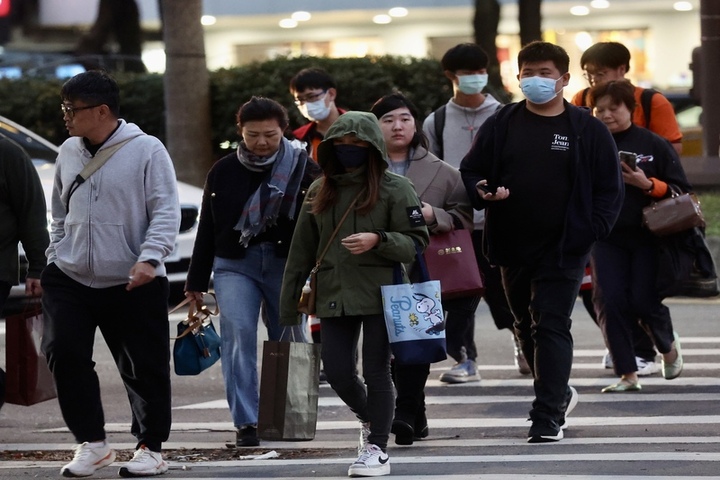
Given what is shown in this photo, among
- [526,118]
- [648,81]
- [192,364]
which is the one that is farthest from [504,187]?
[648,81]

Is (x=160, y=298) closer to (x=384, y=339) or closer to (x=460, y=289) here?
(x=384, y=339)

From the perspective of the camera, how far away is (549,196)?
7.29 metres

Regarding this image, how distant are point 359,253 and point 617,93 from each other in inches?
104

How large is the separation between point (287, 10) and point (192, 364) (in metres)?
26.2

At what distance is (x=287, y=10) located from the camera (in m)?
32.9

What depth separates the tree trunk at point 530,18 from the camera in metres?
21.0

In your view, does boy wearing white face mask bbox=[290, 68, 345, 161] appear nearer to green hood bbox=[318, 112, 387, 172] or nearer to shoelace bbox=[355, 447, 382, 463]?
green hood bbox=[318, 112, 387, 172]

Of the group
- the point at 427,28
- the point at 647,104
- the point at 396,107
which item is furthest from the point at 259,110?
the point at 427,28

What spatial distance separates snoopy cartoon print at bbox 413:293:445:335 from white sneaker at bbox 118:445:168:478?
1285 mm

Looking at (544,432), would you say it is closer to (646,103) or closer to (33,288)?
(33,288)

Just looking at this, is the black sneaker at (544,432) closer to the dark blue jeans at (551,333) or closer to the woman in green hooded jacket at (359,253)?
the dark blue jeans at (551,333)

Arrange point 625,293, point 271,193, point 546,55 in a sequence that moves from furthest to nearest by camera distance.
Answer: point 625,293, point 271,193, point 546,55

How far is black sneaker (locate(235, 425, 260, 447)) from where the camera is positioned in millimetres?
7605

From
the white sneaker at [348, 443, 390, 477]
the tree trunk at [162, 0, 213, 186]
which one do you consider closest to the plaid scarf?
the white sneaker at [348, 443, 390, 477]
